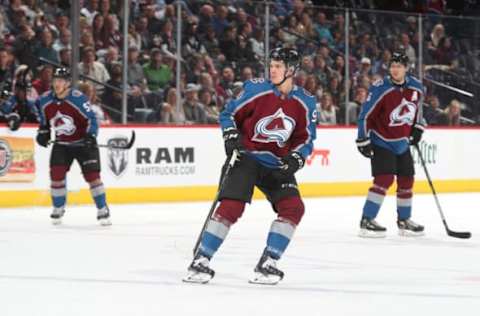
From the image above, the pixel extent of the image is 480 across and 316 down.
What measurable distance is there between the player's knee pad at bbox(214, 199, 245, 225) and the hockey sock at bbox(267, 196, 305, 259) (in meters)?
0.20

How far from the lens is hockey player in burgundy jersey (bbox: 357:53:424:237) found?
7.56 metres

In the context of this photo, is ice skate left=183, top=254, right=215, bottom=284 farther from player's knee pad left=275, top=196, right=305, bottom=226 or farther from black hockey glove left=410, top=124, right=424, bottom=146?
black hockey glove left=410, top=124, right=424, bottom=146

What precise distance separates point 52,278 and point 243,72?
7300 mm

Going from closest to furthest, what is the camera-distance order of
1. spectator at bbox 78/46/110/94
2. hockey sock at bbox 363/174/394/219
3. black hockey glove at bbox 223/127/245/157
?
black hockey glove at bbox 223/127/245/157, hockey sock at bbox 363/174/394/219, spectator at bbox 78/46/110/94

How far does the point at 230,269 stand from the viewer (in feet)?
18.5

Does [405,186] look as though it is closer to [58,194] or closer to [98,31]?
[58,194]

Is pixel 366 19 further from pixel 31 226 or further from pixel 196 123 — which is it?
pixel 31 226

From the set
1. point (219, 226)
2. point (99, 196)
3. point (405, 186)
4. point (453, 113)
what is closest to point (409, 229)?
point (405, 186)

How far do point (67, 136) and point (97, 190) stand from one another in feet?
1.68

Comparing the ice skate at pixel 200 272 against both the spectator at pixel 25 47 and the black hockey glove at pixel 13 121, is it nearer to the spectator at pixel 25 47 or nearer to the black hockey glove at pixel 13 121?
the black hockey glove at pixel 13 121

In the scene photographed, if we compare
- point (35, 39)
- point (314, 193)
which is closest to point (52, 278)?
point (35, 39)

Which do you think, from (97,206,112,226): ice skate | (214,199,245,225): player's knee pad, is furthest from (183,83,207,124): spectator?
(214,199,245,225): player's knee pad

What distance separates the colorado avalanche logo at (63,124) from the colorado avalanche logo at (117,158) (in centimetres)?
218

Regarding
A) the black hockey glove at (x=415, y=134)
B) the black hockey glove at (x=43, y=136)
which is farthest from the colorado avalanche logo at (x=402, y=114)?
the black hockey glove at (x=43, y=136)
